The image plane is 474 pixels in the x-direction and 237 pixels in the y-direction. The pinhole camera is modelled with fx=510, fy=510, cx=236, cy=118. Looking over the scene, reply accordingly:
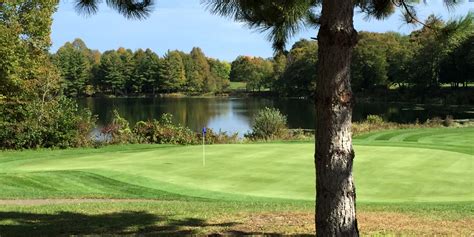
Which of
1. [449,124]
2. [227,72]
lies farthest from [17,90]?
[227,72]

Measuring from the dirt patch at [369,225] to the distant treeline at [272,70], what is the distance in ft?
167

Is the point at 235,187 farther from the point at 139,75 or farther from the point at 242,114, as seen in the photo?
the point at 139,75

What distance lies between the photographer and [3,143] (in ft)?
77.6

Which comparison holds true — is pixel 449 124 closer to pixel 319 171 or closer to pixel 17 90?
pixel 17 90

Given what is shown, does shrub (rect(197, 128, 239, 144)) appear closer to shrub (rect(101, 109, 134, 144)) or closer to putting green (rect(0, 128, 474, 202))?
shrub (rect(101, 109, 134, 144))

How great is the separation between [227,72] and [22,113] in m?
133

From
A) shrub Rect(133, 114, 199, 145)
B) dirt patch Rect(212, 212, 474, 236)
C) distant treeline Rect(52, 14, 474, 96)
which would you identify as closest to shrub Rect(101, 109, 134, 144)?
shrub Rect(133, 114, 199, 145)

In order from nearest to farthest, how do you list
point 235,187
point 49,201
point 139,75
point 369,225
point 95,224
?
point 369,225 < point 95,224 < point 49,201 < point 235,187 < point 139,75

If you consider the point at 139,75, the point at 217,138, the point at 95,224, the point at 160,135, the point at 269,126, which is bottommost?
the point at 217,138


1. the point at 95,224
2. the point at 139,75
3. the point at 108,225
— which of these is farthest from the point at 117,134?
the point at 139,75

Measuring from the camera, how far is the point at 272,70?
124875mm

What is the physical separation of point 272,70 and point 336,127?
121 metres

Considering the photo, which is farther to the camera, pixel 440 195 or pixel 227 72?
pixel 227 72

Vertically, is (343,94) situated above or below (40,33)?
below
